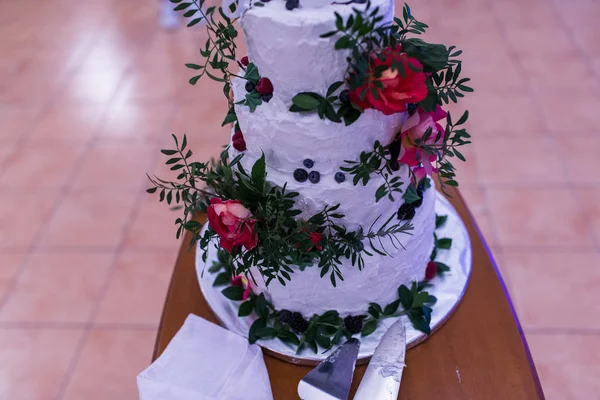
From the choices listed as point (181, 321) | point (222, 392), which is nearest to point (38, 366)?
point (181, 321)

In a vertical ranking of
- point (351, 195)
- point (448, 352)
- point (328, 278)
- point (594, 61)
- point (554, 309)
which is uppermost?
point (351, 195)

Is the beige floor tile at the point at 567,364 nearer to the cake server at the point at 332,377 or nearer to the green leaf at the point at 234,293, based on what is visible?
the cake server at the point at 332,377

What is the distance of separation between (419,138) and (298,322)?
0.48m

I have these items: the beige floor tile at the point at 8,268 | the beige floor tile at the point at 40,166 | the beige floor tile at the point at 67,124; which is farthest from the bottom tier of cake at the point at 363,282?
the beige floor tile at the point at 67,124

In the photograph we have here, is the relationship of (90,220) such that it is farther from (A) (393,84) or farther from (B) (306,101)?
(A) (393,84)

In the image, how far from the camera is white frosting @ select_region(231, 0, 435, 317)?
0.83m

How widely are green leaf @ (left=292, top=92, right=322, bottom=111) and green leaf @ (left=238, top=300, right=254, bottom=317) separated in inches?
20.5

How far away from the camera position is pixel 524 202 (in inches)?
83.0

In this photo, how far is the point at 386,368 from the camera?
3.44 feet

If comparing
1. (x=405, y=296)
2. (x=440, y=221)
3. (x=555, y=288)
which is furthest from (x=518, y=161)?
(x=405, y=296)

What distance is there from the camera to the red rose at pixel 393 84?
78 centimetres

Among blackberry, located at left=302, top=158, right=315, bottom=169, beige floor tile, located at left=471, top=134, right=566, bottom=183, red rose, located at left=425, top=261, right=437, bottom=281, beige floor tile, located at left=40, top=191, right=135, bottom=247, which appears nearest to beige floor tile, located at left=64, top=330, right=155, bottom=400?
beige floor tile, located at left=40, top=191, right=135, bottom=247

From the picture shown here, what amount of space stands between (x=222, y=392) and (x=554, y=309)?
125 centimetres

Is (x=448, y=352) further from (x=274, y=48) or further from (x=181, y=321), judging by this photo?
(x=274, y=48)
